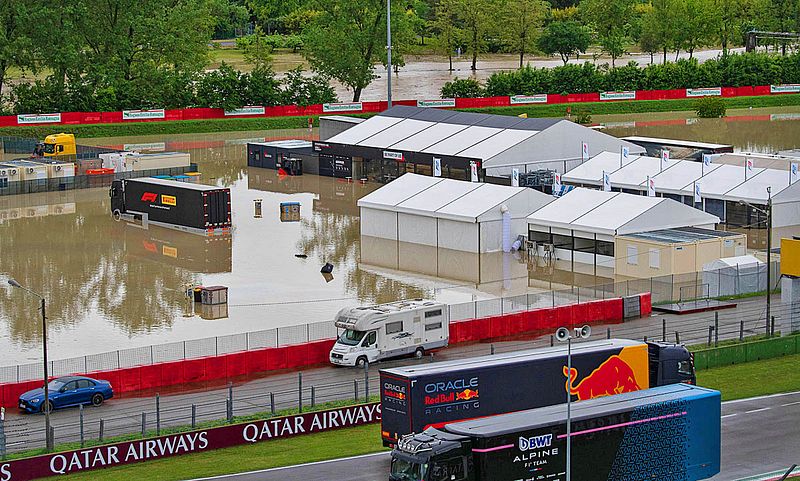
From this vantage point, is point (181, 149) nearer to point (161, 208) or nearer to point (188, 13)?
point (188, 13)

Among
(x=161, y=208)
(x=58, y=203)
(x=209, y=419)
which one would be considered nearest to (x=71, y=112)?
(x=58, y=203)

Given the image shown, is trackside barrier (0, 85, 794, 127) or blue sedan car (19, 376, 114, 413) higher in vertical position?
trackside barrier (0, 85, 794, 127)

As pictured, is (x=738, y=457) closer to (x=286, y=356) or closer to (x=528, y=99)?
(x=286, y=356)

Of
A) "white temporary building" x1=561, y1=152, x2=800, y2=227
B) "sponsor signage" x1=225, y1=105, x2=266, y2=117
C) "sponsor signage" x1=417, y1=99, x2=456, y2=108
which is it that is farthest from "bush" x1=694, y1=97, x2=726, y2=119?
"white temporary building" x1=561, y1=152, x2=800, y2=227

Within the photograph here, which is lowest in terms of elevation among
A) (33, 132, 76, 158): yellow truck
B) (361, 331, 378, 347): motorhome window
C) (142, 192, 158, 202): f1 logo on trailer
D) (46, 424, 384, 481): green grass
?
(46, 424, 384, 481): green grass

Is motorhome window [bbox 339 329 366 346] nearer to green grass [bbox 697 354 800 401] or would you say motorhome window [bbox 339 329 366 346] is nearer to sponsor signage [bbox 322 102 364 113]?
green grass [bbox 697 354 800 401]

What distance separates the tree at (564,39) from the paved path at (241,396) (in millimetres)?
127306

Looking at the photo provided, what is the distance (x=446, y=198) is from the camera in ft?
241

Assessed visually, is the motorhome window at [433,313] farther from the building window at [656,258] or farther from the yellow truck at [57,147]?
the yellow truck at [57,147]

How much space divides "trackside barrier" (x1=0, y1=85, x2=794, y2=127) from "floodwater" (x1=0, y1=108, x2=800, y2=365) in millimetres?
29352

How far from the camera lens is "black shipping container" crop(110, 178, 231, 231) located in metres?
77.5

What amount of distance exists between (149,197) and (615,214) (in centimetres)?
2895

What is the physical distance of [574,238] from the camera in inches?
2704

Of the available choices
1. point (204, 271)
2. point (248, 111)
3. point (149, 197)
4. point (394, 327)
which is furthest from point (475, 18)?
point (394, 327)
